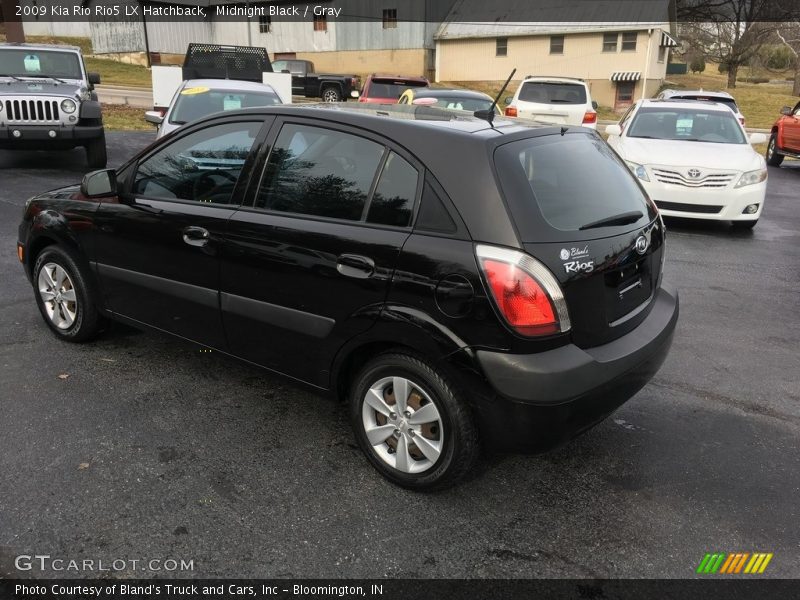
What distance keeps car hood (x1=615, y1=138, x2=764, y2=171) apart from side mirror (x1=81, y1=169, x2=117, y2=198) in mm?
6468

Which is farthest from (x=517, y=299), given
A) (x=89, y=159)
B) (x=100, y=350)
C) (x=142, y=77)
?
(x=142, y=77)

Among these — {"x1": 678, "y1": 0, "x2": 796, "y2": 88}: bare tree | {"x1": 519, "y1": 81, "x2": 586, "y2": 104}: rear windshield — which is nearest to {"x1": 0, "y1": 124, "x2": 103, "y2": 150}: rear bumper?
{"x1": 519, "y1": 81, "x2": 586, "y2": 104}: rear windshield

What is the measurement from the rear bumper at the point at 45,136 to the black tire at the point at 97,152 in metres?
0.18

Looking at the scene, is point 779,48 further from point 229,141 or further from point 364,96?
point 229,141

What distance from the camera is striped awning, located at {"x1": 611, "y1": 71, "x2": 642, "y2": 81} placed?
34.6m

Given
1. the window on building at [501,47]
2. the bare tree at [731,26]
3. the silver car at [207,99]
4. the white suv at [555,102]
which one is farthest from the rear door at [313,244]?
the bare tree at [731,26]

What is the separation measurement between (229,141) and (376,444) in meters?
1.78

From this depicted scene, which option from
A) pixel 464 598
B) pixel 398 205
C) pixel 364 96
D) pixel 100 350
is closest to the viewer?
pixel 464 598

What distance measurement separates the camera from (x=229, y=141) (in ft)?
11.7

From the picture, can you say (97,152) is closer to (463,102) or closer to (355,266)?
Answer: (463,102)

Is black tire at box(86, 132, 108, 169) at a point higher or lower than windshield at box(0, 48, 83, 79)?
lower

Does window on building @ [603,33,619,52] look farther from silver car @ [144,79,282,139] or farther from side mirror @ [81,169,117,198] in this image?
side mirror @ [81,169,117,198]

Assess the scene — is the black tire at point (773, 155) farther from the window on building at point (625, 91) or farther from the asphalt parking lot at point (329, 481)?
the window on building at point (625, 91)

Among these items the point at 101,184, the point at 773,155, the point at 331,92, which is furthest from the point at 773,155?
the point at 331,92
